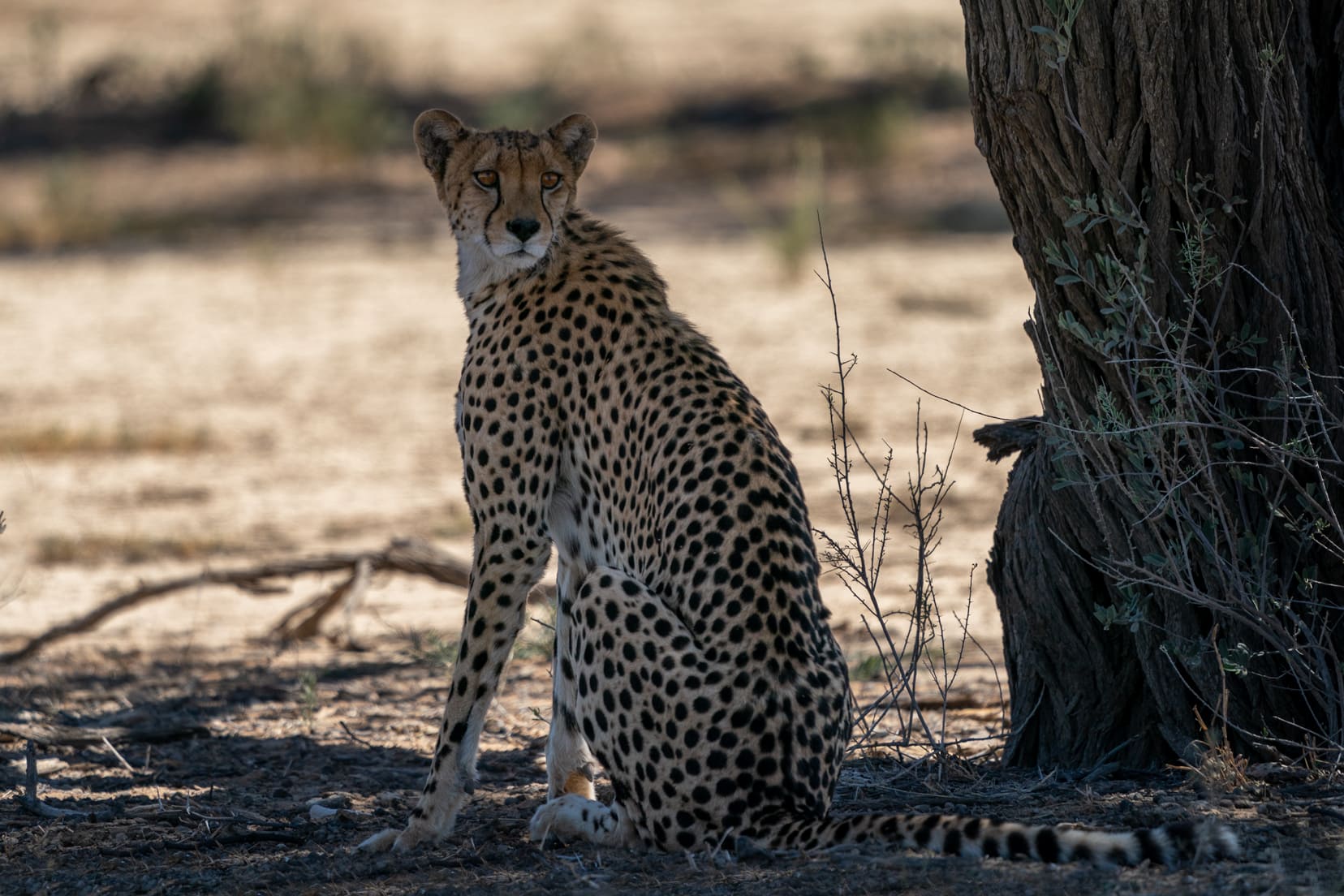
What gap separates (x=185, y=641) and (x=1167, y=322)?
4052 millimetres

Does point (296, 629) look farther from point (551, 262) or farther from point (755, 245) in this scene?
point (755, 245)

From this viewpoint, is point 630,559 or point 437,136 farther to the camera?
point 437,136

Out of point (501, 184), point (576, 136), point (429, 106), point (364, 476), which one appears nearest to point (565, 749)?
point (501, 184)

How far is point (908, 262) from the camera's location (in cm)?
1262

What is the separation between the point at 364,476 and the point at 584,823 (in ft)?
17.3

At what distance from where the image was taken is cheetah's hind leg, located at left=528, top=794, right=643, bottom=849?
11.8 feet

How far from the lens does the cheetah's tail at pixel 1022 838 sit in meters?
3.01

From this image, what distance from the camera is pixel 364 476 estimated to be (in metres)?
8.73

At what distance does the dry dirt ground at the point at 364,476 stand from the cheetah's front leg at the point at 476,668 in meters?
0.11

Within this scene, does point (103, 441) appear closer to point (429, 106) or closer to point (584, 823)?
point (584, 823)

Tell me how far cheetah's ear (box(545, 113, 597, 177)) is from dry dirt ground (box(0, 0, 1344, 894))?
4.93 ft

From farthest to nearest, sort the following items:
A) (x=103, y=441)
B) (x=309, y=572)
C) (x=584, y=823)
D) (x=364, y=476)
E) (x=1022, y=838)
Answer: (x=103, y=441) → (x=364, y=476) → (x=309, y=572) → (x=584, y=823) → (x=1022, y=838)

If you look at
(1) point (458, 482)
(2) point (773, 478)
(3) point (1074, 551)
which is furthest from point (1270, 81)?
(1) point (458, 482)

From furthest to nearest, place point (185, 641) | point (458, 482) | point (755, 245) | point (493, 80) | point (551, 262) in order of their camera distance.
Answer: point (493, 80)
point (755, 245)
point (458, 482)
point (185, 641)
point (551, 262)
